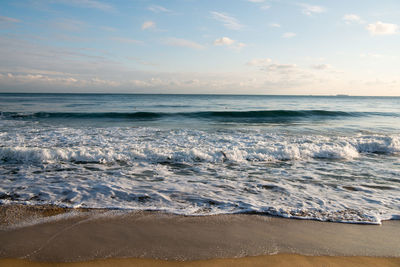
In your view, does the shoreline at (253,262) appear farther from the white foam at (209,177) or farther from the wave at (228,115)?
the wave at (228,115)

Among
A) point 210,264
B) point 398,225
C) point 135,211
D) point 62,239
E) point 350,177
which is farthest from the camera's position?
point 350,177

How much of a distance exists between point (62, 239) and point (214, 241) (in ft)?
5.78

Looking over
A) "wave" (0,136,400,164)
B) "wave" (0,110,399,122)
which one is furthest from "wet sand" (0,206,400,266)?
"wave" (0,110,399,122)

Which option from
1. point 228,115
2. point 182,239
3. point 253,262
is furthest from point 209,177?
point 228,115

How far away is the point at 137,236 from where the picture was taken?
119 inches

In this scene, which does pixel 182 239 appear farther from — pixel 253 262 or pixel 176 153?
pixel 176 153

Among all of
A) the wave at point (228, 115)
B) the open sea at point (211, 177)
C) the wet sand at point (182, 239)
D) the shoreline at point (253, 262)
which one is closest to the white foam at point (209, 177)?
the open sea at point (211, 177)

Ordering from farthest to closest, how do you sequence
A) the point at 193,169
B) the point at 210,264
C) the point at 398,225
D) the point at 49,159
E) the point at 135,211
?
the point at 49,159 → the point at 193,169 → the point at 135,211 → the point at 398,225 → the point at 210,264

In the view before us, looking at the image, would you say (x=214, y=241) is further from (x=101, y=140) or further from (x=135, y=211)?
(x=101, y=140)

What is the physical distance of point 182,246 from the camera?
2.83 meters

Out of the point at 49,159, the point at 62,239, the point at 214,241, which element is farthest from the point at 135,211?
the point at 49,159

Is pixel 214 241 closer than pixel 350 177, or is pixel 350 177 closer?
pixel 214 241

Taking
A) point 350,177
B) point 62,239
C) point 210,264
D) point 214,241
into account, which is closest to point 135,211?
point 62,239

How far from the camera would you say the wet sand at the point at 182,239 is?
8.46 feet
